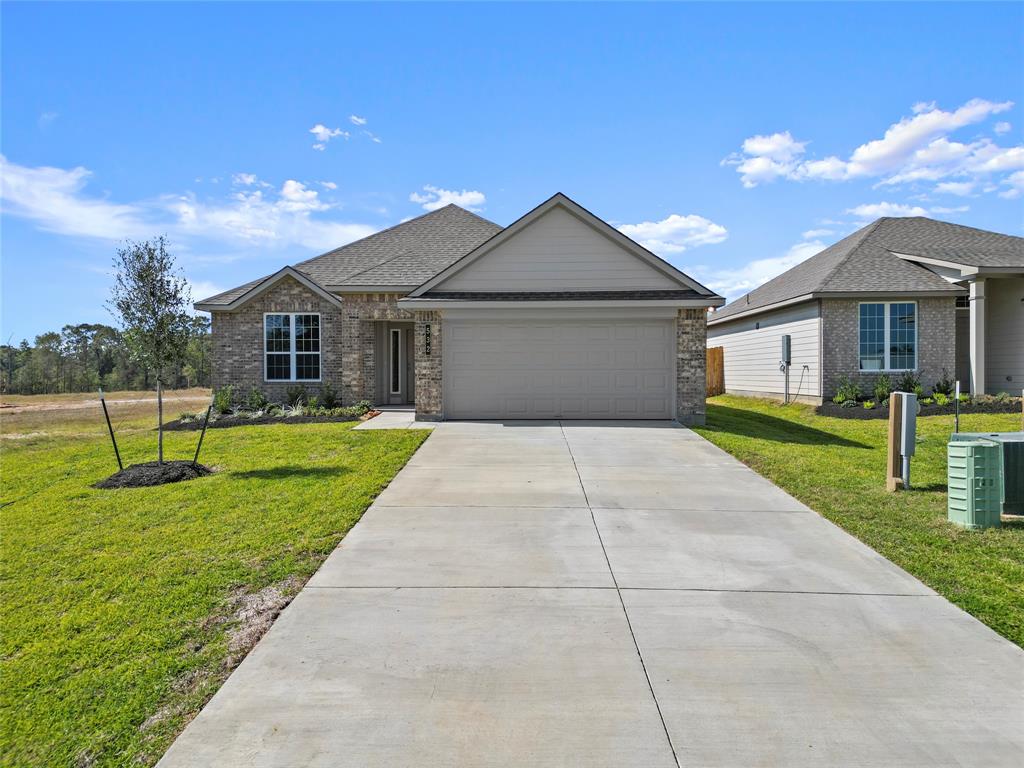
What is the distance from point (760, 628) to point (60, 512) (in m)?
7.89

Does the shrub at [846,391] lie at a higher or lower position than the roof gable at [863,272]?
lower

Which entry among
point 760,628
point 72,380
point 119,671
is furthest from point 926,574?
point 72,380

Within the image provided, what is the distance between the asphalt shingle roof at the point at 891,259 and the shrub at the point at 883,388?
8.36 feet

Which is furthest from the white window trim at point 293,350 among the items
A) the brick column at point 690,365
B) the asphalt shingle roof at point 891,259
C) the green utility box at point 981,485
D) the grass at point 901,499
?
the green utility box at point 981,485

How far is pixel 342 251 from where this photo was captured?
19984mm

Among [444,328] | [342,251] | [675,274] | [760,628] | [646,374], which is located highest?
[342,251]

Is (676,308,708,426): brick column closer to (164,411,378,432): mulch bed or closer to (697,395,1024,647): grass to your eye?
(697,395,1024,647): grass

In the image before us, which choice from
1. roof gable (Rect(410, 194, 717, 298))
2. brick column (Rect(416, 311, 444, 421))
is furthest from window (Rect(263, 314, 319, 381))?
roof gable (Rect(410, 194, 717, 298))

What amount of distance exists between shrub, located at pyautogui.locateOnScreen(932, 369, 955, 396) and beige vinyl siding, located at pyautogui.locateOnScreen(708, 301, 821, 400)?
3.35 m

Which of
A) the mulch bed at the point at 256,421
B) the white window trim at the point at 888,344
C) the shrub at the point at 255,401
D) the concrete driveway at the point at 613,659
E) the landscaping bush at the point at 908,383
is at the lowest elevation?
the concrete driveway at the point at 613,659

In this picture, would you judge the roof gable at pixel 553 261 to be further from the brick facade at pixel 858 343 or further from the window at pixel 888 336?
the window at pixel 888 336

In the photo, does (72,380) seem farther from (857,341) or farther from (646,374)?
(857,341)

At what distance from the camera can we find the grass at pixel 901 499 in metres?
4.91

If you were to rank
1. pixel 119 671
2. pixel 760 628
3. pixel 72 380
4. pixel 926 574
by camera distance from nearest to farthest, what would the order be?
pixel 119 671, pixel 760 628, pixel 926 574, pixel 72 380
